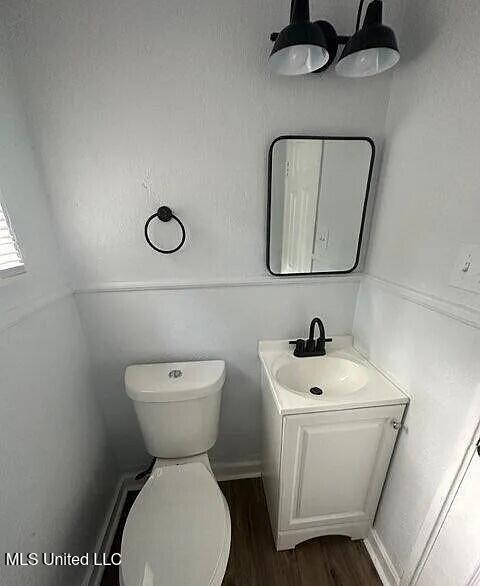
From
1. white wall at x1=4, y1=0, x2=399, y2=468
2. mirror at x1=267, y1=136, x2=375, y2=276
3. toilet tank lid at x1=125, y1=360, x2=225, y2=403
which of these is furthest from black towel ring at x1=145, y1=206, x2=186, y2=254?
toilet tank lid at x1=125, y1=360, x2=225, y2=403

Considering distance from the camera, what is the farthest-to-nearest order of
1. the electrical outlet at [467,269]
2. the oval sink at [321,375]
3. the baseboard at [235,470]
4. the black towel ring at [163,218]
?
the baseboard at [235,470]
the oval sink at [321,375]
the black towel ring at [163,218]
the electrical outlet at [467,269]

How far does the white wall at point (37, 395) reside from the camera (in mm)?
701

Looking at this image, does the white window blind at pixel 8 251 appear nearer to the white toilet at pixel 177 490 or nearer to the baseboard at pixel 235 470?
the white toilet at pixel 177 490

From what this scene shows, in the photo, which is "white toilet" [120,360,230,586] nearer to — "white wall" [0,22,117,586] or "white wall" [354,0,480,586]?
"white wall" [0,22,117,586]

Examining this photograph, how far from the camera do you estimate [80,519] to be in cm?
99

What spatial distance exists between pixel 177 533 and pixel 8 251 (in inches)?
43.1

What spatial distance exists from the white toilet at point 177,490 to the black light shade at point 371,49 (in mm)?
1248

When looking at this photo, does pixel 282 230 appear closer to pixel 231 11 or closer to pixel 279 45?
pixel 279 45

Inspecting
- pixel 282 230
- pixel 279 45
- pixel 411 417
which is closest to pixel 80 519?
pixel 411 417

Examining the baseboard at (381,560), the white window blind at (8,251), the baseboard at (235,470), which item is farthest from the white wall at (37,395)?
the baseboard at (381,560)

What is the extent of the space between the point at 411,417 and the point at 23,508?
1.29 meters

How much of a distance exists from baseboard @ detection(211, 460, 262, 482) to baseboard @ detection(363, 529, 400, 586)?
60 cm

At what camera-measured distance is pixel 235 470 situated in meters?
1.46

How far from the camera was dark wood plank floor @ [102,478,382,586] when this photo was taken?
105cm
